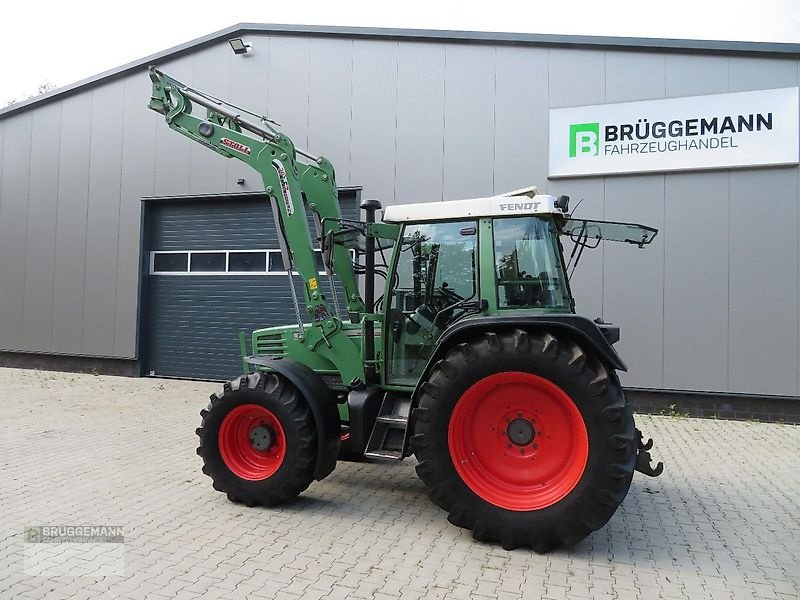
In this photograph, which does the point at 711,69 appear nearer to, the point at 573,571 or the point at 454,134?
the point at 454,134

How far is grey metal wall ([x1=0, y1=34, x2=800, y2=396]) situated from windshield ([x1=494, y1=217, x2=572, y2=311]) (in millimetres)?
5155

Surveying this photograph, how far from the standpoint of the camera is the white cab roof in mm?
4184

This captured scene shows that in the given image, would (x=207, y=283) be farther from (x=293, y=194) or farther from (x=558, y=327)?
(x=558, y=327)

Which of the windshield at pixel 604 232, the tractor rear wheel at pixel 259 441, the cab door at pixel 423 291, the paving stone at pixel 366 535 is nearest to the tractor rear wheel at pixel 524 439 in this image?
the paving stone at pixel 366 535

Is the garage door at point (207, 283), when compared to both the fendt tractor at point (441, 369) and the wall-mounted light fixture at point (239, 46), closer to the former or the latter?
the wall-mounted light fixture at point (239, 46)

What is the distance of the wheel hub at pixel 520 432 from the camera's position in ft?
13.1

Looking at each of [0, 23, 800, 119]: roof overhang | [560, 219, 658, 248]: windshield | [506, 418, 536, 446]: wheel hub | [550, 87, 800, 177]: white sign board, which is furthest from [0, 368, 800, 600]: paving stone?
[0, 23, 800, 119]: roof overhang

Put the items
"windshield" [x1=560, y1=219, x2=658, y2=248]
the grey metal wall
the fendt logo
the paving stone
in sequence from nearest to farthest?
1. the paving stone
2. "windshield" [x1=560, y1=219, x2=658, y2=248]
3. the grey metal wall
4. the fendt logo

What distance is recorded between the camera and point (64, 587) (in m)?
3.23

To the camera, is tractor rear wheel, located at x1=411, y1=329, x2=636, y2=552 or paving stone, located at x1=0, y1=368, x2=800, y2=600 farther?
tractor rear wheel, located at x1=411, y1=329, x2=636, y2=552

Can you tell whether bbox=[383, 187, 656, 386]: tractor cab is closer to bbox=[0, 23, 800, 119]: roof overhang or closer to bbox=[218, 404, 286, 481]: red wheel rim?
bbox=[218, 404, 286, 481]: red wheel rim

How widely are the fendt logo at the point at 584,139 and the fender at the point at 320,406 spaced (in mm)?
6460

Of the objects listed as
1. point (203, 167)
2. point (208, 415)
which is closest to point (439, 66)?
point (203, 167)

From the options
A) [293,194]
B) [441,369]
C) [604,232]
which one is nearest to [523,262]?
[441,369]
